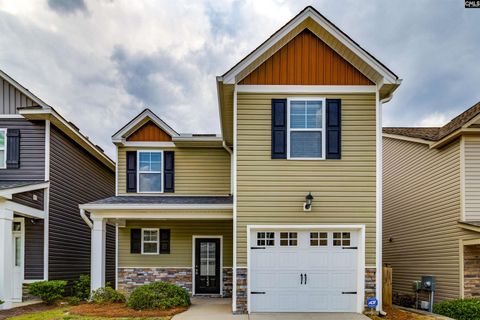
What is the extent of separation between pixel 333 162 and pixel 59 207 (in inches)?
380

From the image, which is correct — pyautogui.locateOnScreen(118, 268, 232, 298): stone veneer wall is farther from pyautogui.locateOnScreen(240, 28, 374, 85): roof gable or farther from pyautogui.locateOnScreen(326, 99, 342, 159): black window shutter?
pyautogui.locateOnScreen(240, 28, 374, 85): roof gable

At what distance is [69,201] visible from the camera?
17.0m

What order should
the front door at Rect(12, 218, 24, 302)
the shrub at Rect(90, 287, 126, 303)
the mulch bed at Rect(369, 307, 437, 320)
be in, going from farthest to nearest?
the front door at Rect(12, 218, 24, 302) → the shrub at Rect(90, 287, 126, 303) → the mulch bed at Rect(369, 307, 437, 320)

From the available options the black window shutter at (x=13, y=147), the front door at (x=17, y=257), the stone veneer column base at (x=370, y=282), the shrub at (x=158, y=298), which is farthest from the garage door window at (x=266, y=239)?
the black window shutter at (x=13, y=147)

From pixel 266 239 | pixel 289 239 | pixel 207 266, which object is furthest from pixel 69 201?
pixel 289 239

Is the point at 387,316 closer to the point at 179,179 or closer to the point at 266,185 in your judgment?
the point at 266,185

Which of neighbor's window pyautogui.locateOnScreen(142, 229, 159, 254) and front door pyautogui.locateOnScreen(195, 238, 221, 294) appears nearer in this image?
front door pyautogui.locateOnScreen(195, 238, 221, 294)

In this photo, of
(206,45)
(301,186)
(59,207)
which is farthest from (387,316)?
(206,45)

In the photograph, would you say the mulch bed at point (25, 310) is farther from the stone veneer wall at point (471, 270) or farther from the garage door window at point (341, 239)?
the stone veneer wall at point (471, 270)

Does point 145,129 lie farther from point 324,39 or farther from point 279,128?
point 324,39

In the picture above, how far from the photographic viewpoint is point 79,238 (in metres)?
18.1

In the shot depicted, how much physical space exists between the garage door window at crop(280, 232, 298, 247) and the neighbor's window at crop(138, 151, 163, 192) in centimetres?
649

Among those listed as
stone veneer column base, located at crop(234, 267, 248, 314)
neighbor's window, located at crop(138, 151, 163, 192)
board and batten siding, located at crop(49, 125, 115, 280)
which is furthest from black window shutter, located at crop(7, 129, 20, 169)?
stone veneer column base, located at crop(234, 267, 248, 314)

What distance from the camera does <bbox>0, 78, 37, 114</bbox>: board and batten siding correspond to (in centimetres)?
1512
